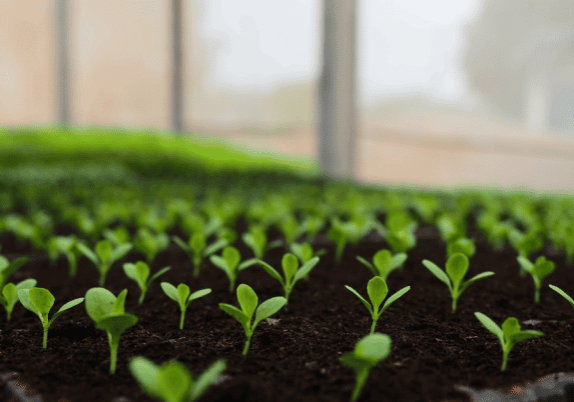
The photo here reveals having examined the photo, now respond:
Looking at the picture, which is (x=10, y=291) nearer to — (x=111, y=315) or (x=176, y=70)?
(x=111, y=315)

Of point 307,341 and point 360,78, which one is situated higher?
point 360,78

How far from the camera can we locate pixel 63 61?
10805 mm

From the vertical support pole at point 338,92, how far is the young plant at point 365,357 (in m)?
5.80

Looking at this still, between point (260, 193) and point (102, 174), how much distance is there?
6.82 feet

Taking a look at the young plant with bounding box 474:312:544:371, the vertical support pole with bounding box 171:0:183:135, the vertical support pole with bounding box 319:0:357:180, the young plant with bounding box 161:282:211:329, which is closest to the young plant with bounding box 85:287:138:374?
the young plant with bounding box 161:282:211:329

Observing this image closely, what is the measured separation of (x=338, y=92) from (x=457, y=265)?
6003mm

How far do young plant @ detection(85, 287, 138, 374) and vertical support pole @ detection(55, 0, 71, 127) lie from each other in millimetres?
11260

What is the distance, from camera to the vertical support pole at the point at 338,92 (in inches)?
257

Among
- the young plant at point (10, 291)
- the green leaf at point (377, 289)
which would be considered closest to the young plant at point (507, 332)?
the green leaf at point (377, 289)

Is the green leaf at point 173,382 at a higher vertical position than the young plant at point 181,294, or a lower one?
higher

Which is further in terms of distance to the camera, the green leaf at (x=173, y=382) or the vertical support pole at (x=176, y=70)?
the vertical support pole at (x=176, y=70)

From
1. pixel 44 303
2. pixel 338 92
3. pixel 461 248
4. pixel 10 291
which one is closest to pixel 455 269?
pixel 461 248

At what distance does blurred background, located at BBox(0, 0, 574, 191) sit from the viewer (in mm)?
5766

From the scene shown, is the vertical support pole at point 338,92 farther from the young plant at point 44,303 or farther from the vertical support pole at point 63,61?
the vertical support pole at point 63,61
